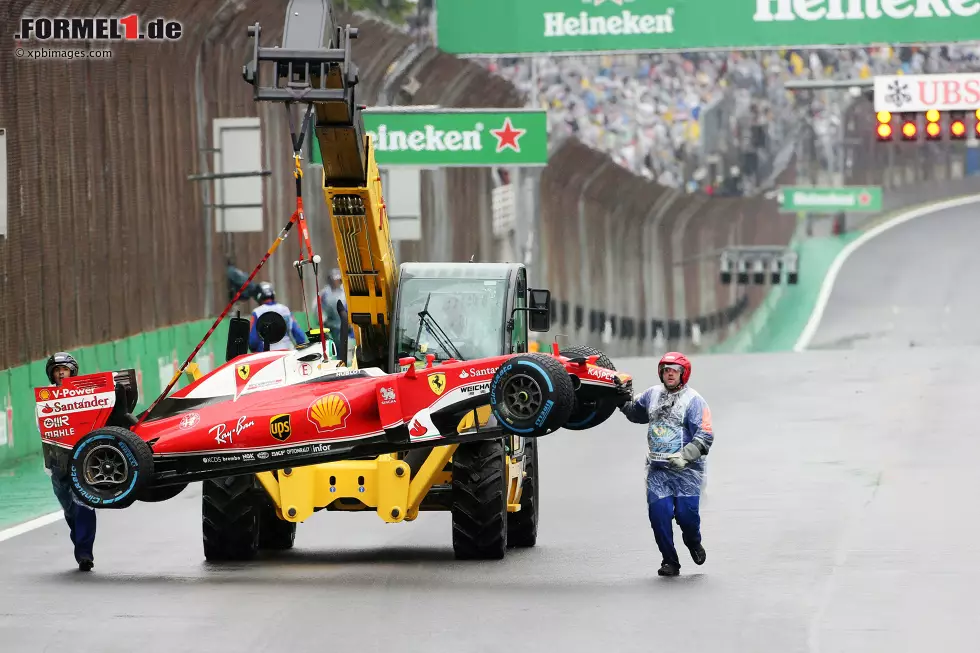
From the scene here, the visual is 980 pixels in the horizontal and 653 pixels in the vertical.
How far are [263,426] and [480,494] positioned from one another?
57.9 inches

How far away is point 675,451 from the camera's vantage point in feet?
42.6

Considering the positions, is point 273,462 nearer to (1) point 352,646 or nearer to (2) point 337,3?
(1) point 352,646

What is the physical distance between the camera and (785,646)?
10516 millimetres

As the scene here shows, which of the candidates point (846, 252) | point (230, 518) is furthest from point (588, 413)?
point (846, 252)

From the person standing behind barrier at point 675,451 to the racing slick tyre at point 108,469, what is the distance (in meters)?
3.13

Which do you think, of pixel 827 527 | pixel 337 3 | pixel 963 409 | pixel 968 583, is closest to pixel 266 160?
pixel 337 3

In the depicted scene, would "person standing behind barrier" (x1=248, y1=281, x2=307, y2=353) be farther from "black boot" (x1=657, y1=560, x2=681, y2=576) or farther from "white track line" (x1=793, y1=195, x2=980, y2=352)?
"white track line" (x1=793, y1=195, x2=980, y2=352)

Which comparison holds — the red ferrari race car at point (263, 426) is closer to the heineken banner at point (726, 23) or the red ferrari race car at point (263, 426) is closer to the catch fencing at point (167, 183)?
the catch fencing at point (167, 183)

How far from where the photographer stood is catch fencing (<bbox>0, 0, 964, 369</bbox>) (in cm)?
2219

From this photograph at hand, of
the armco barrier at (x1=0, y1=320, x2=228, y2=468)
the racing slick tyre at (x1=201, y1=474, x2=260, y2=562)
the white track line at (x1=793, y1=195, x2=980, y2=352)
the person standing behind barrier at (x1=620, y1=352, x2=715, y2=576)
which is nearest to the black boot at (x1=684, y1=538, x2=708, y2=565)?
the person standing behind barrier at (x1=620, y1=352, x2=715, y2=576)

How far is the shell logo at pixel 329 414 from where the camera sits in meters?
13.1

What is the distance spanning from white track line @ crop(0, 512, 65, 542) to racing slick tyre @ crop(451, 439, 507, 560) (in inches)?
157

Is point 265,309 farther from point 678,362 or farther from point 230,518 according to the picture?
point 678,362

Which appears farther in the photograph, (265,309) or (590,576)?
(265,309)
